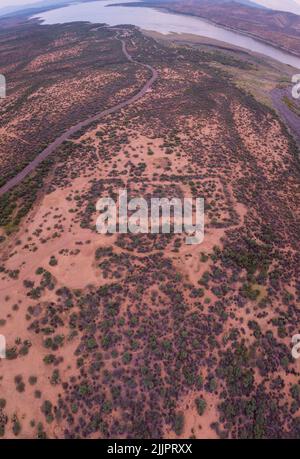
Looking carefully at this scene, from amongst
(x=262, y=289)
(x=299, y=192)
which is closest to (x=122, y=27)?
(x=299, y=192)

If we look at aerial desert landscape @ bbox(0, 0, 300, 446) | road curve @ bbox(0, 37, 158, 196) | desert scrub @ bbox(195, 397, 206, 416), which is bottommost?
desert scrub @ bbox(195, 397, 206, 416)

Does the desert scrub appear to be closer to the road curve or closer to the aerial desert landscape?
the aerial desert landscape

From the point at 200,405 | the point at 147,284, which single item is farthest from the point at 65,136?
the point at 200,405

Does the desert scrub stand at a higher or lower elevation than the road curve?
lower

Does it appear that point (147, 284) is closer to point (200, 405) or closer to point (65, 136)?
point (200, 405)

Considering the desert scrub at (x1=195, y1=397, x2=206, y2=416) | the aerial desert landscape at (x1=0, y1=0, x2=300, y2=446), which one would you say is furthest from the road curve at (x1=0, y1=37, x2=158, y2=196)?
the desert scrub at (x1=195, y1=397, x2=206, y2=416)

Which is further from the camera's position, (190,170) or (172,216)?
(190,170)

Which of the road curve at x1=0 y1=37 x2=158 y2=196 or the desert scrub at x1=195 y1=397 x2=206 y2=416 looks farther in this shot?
the road curve at x1=0 y1=37 x2=158 y2=196

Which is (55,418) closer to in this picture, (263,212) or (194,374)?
(194,374)
